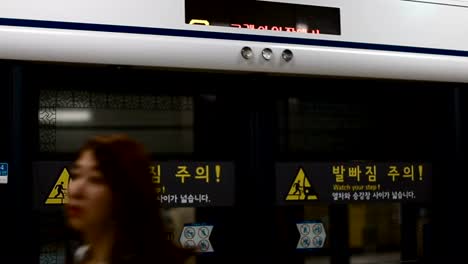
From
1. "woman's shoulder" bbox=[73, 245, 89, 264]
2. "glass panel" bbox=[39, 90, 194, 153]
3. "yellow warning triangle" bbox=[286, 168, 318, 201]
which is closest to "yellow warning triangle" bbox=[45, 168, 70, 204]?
"glass panel" bbox=[39, 90, 194, 153]

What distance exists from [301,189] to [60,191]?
1.00 m

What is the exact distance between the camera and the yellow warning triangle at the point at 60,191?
2545 millimetres

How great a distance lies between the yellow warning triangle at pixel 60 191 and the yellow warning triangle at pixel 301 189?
2.99ft

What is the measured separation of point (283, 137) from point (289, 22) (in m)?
0.48

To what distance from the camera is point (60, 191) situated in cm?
256

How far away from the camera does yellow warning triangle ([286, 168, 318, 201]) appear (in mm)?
2902

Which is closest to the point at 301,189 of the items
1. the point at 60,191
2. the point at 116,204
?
the point at 60,191

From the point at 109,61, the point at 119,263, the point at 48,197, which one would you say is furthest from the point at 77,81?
the point at 119,263

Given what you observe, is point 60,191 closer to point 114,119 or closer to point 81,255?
point 114,119

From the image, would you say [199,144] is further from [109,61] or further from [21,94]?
[21,94]

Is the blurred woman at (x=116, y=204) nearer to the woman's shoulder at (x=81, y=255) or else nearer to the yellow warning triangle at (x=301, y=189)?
the woman's shoulder at (x=81, y=255)

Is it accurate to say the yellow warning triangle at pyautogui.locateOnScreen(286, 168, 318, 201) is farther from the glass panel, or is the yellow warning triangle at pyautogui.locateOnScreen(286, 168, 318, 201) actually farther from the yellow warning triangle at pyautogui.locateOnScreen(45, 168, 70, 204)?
the yellow warning triangle at pyautogui.locateOnScreen(45, 168, 70, 204)

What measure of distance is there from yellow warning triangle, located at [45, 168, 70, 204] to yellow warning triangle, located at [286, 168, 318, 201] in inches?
35.8

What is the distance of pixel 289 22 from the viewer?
9.37 feet
